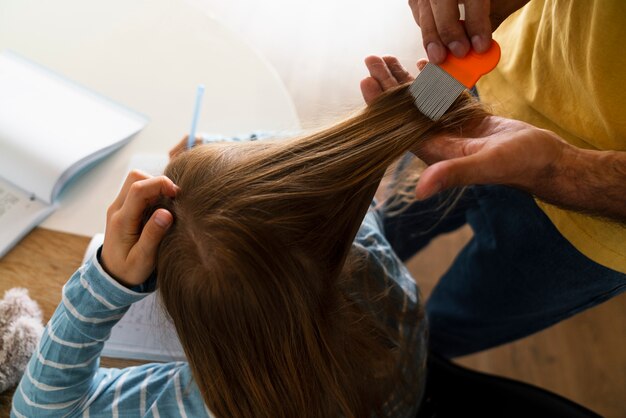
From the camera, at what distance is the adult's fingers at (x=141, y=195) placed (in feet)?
1.88

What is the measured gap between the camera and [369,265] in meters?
0.73

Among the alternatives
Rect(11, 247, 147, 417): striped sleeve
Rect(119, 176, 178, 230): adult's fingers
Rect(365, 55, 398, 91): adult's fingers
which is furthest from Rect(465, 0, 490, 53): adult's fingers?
Rect(11, 247, 147, 417): striped sleeve

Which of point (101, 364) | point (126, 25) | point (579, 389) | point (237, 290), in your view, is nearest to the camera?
point (237, 290)

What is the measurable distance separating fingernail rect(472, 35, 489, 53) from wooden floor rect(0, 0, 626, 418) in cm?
19

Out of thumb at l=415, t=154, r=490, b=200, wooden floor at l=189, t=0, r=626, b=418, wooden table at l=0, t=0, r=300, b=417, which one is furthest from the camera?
wooden floor at l=189, t=0, r=626, b=418

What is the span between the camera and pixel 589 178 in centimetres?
60

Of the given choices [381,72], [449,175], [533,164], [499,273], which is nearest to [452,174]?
[449,175]

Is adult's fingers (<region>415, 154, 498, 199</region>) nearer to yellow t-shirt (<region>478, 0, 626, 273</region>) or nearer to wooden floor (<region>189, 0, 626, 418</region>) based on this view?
yellow t-shirt (<region>478, 0, 626, 273</region>)

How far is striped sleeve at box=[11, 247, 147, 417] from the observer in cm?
61

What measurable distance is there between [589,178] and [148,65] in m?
0.74

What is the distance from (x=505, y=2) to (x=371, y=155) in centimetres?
33

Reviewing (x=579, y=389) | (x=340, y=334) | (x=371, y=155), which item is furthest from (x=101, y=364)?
(x=579, y=389)

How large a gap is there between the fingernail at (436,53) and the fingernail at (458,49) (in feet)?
0.04

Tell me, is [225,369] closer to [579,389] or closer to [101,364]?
[101,364]
